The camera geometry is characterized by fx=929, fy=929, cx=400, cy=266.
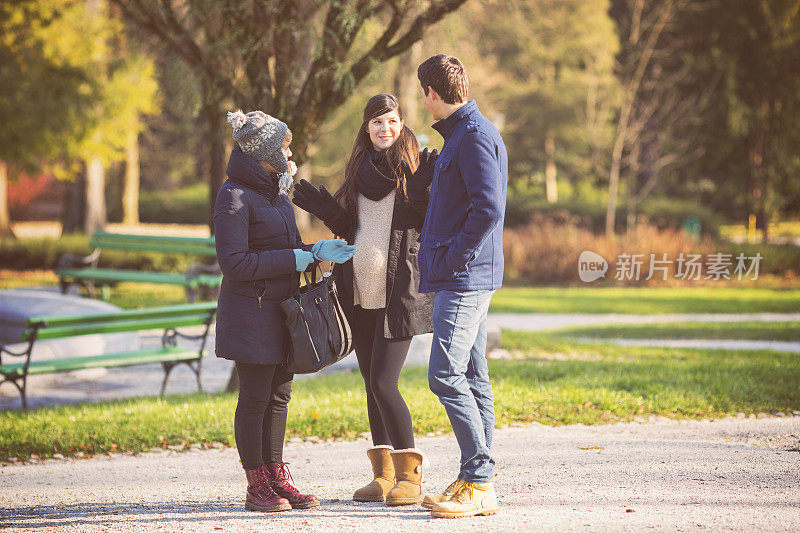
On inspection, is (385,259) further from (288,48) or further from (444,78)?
(288,48)

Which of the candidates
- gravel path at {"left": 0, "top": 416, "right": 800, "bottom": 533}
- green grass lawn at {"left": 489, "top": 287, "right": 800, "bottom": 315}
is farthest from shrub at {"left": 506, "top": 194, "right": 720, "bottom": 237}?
gravel path at {"left": 0, "top": 416, "right": 800, "bottom": 533}

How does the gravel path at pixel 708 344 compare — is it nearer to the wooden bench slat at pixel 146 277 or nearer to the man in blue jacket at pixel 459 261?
the wooden bench slat at pixel 146 277

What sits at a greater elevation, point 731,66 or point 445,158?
point 731,66

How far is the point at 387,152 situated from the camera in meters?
4.45

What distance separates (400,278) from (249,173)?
862 millimetres

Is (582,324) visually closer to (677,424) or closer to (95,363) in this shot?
(677,424)

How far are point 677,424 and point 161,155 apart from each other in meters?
35.4

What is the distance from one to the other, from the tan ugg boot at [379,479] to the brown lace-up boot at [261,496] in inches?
15.0

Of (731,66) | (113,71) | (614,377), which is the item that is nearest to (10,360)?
(614,377)

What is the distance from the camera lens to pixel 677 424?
6566 millimetres

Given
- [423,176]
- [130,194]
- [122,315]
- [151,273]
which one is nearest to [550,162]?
[130,194]

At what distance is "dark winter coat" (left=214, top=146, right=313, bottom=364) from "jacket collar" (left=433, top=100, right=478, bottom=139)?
0.84 m

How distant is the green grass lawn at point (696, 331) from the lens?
39.4 feet

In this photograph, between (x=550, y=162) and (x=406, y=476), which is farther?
(x=550, y=162)
